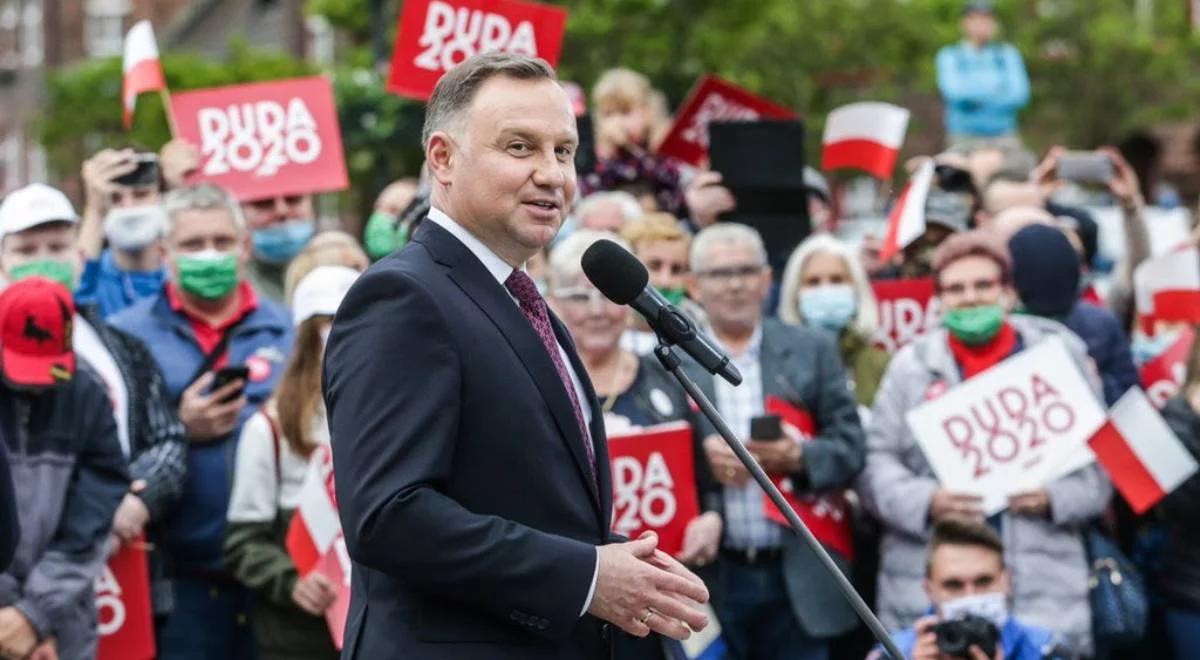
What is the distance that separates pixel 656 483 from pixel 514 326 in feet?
12.4

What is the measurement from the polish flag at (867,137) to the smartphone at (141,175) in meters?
3.93

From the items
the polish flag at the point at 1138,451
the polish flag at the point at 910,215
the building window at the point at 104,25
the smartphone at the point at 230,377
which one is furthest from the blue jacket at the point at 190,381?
the building window at the point at 104,25

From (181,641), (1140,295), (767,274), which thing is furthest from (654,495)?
(1140,295)

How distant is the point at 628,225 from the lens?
983 centimetres

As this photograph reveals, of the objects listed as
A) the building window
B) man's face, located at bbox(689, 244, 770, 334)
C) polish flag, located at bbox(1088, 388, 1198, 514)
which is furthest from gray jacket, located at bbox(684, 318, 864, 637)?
the building window

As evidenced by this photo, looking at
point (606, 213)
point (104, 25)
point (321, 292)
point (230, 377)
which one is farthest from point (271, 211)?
point (104, 25)

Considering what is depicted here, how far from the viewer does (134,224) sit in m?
9.92

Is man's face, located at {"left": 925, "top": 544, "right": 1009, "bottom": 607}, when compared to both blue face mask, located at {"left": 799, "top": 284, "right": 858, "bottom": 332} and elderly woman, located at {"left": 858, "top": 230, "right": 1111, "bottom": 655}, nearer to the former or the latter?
elderly woman, located at {"left": 858, "top": 230, "right": 1111, "bottom": 655}

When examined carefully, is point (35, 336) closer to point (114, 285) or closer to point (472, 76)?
point (114, 285)

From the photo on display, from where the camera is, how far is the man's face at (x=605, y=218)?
10.2 metres

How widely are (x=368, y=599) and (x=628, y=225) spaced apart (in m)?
5.25

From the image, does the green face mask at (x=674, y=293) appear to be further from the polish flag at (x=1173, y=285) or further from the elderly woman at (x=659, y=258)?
the polish flag at (x=1173, y=285)

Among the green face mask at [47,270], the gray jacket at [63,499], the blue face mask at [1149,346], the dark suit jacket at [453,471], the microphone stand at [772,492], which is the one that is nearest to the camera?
the dark suit jacket at [453,471]

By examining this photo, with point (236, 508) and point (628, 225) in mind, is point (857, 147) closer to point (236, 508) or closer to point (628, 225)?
point (628, 225)
